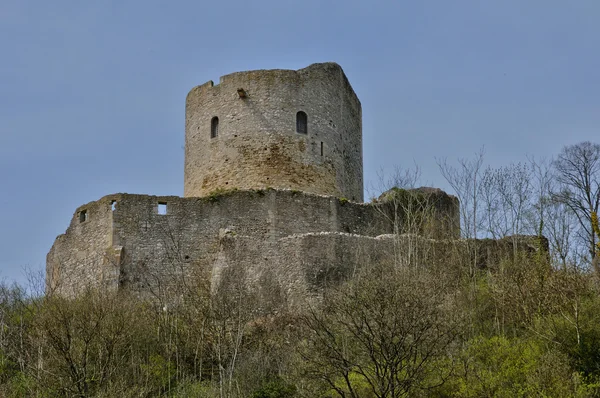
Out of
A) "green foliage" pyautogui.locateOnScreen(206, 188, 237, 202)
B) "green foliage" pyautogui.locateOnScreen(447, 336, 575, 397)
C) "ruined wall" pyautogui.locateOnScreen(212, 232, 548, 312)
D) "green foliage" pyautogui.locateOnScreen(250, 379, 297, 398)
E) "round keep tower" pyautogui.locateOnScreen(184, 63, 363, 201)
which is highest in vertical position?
"round keep tower" pyautogui.locateOnScreen(184, 63, 363, 201)

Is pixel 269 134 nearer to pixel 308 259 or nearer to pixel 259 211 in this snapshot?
pixel 259 211

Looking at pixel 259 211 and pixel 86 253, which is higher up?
pixel 259 211

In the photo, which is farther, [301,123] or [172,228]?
[301,123]

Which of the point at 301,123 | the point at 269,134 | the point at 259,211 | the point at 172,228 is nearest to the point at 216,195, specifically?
the point at 259,211

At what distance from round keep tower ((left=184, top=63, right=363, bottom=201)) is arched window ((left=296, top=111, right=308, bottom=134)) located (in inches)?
1.3

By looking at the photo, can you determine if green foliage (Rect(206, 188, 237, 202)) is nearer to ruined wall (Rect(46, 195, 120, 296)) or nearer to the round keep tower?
the round keep tower

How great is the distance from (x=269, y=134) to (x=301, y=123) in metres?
1.29

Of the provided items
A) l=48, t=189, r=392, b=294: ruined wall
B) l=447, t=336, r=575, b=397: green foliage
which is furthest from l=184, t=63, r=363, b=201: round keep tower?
l=447, t=336, r=575, b=397: green foliage

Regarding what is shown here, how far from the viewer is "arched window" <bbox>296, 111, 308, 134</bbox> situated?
102 ft

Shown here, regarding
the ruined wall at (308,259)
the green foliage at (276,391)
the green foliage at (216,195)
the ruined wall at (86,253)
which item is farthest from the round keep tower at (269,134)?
the green foliage at (276,391)

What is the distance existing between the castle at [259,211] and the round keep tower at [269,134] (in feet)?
0.12

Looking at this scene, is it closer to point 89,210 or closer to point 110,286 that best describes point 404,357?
point 110,286

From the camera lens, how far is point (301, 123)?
102 feet

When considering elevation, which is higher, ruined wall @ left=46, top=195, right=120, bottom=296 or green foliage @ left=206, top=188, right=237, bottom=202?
green foliage @ left=206, top=188, right=237, bottom=202
